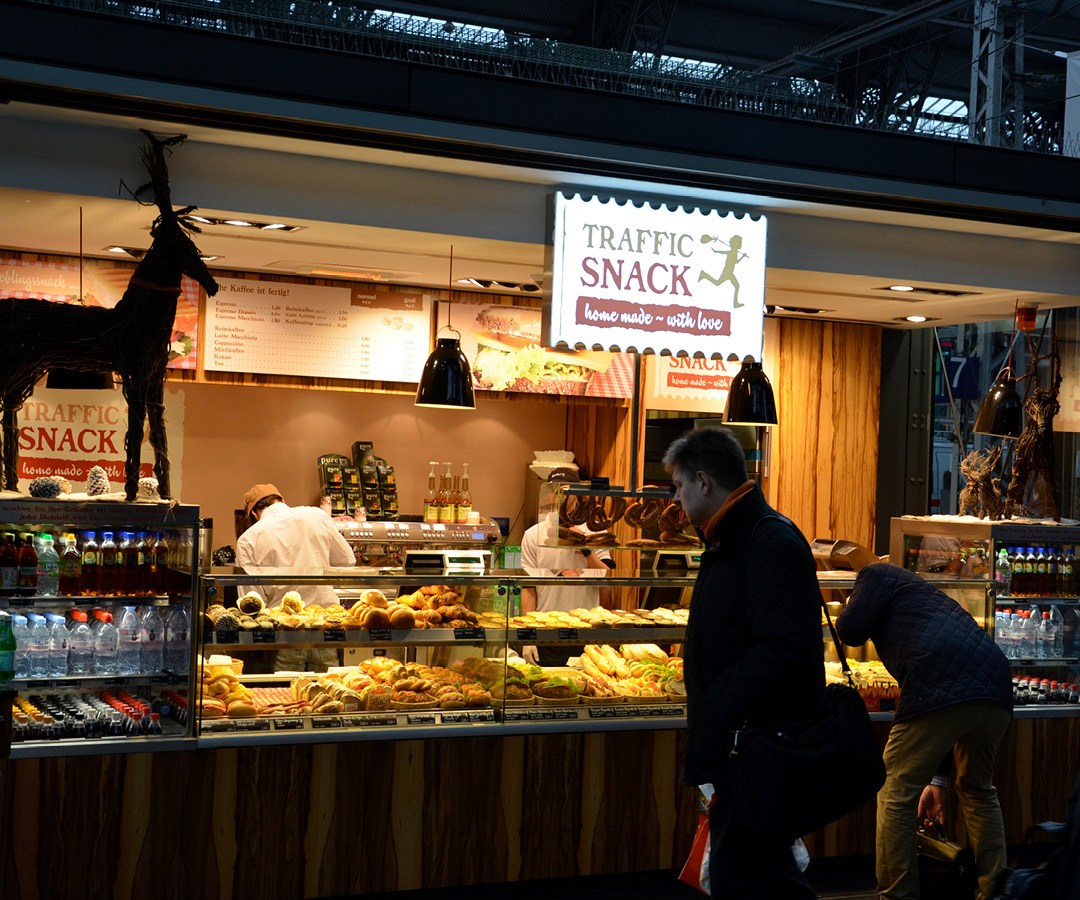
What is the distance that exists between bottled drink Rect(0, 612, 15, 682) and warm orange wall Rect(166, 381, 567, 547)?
406 cm

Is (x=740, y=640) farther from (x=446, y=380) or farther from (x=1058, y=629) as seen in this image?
(x=1058, y=629)

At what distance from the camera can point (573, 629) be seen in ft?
16.0

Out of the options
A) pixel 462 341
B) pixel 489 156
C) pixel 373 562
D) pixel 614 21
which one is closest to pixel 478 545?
pixel 373 562

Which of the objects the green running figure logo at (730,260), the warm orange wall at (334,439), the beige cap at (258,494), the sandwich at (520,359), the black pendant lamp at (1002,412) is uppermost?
the green running figure logo at (730,260)

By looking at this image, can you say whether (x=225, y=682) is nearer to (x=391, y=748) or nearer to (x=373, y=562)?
(x=391, y=748)

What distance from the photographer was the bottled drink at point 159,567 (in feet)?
14.3

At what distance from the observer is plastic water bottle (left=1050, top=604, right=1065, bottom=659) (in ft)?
19.7

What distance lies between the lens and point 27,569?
4203 millimetres

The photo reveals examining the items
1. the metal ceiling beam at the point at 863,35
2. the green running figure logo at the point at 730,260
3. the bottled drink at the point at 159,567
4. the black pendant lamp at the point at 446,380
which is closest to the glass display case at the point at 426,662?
the bottled drink at the point at 159,567

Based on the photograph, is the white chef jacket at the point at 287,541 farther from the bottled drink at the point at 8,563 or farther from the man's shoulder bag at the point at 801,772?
the man's shoulder bag at the point at 801,772

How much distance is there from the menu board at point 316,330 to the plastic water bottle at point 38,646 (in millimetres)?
3176

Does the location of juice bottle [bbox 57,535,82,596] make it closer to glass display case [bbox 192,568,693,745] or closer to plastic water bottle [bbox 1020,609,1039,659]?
glass display case [bbox 192,568,693,745]

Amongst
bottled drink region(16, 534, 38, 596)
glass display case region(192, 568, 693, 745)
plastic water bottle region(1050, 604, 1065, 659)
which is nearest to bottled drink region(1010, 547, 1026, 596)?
plastic water bottle region(1050, 604, 1065, 659)

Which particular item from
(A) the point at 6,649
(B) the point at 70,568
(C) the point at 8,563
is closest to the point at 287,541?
(B) the point at 70,568
